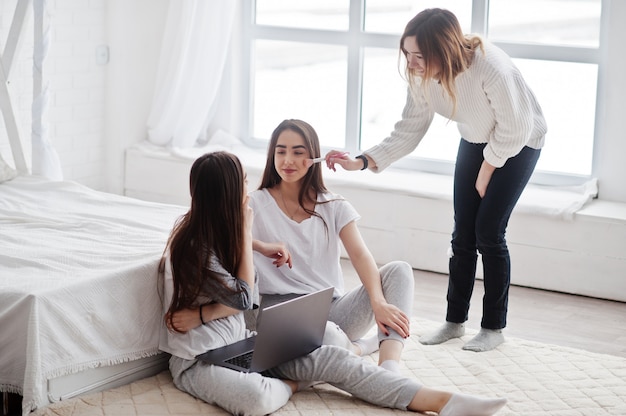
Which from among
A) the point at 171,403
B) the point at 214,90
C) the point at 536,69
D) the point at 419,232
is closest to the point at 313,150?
the point at 171,403

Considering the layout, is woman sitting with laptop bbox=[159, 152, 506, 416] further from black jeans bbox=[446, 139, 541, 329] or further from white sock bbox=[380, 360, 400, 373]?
black jeans bbox=[446, 139, 541, 329]

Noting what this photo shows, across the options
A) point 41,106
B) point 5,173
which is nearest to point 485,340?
point 5,173

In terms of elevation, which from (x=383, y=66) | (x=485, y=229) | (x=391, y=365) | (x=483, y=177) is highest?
(x=383, y=66)

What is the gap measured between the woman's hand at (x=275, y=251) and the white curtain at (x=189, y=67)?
2228 mm

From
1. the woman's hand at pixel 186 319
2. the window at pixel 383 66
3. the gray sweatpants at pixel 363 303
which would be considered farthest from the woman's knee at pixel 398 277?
the window at pixel 383 66

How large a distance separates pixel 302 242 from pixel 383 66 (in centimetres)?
202

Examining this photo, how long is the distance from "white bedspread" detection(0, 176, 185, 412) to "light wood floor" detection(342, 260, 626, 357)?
1.19 meters

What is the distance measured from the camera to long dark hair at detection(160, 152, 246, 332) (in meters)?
2.50

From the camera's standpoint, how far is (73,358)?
2426 millimetres

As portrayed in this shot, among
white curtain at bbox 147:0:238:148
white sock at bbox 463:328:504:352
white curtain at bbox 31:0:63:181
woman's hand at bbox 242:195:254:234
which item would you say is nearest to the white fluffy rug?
white sock at bbox 463:328:504:352

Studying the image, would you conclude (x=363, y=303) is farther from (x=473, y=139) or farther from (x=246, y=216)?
(x=473, y=139)

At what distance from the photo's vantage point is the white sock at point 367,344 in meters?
2.93

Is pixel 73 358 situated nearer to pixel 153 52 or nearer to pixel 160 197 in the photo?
pixel 160 197

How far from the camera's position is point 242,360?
8.33ft
